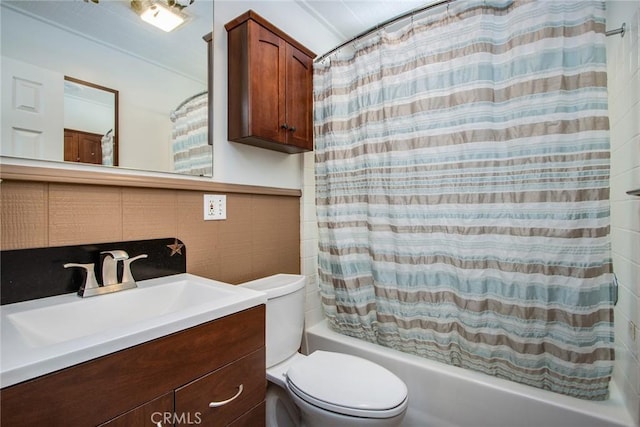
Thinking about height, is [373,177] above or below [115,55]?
below

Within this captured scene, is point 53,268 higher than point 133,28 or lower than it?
lower

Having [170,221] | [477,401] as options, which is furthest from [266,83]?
[477,401]

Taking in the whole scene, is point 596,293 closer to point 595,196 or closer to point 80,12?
point 595,196

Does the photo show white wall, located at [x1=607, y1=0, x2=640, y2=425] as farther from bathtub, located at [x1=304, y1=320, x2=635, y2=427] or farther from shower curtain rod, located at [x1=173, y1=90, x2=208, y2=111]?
shower curtain rod, located at [x1=173, y1=90, x2=208, y2=111]

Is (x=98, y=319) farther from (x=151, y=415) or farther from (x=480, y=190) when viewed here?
(x=480, y=190)

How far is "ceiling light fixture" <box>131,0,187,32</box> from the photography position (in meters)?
1.14

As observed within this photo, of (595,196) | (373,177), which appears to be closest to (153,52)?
(373,177)

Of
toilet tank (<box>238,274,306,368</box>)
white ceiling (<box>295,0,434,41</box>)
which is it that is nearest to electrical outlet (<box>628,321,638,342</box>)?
toilet tank (<box>238,274,306,368</box>)

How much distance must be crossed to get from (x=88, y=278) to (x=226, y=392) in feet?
1.92

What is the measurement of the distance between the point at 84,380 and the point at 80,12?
3.82ft

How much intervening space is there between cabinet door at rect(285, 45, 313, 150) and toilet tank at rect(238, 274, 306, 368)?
74 centimetres

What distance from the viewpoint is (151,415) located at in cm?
70

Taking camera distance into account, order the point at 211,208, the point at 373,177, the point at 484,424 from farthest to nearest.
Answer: the point at 373,177
the point at 211,208
the point at 484,424

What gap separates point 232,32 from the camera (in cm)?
139
